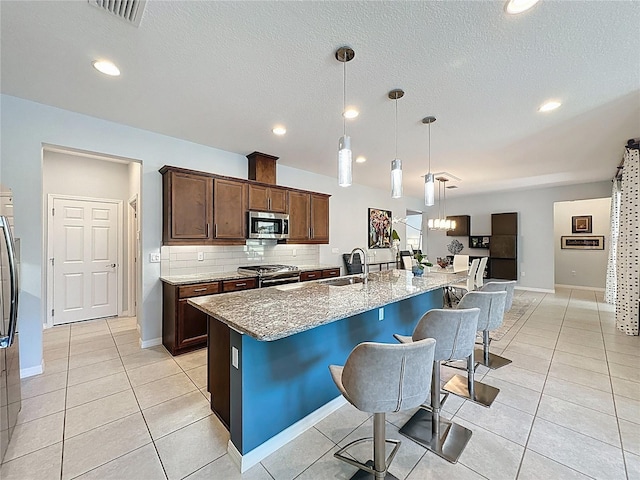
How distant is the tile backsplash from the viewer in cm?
366

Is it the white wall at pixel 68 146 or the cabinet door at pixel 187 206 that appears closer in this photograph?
the white wall at pixel 68 146

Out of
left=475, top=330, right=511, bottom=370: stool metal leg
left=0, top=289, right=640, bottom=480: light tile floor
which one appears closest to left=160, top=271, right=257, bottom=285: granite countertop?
left=0, top=289, right=640, bottom=480: light tile floor

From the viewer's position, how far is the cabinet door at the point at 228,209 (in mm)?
A: 3725

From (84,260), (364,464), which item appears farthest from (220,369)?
(84,260)

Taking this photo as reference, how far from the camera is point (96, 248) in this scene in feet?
14.9

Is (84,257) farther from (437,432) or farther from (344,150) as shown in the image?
(437,432)

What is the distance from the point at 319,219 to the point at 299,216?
1.62 feet

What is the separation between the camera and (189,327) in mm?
3211

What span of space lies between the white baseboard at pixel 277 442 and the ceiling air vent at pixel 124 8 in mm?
2711

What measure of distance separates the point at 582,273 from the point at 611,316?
361cm

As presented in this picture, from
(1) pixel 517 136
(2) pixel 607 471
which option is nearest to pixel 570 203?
(1) pixel 517 136

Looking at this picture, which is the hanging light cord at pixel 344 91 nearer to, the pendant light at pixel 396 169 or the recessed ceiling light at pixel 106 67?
the pendant light at pixel 396 169

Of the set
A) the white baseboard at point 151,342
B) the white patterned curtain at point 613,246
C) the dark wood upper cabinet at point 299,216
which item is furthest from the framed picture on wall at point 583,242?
the white baseboard at point 151,342

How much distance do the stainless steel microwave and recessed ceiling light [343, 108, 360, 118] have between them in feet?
6.43
